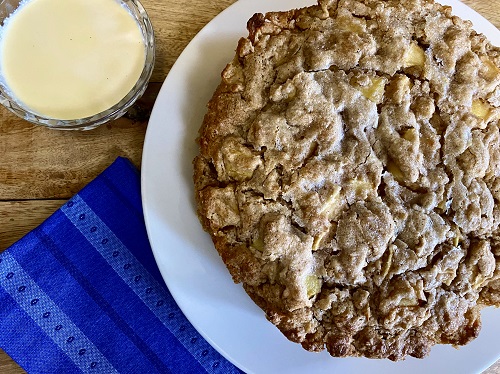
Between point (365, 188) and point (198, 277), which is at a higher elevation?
point (365, 188)

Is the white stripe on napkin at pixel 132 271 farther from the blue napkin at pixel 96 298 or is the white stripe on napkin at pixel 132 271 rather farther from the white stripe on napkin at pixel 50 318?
the white stripe on napkin at pixel 50 318

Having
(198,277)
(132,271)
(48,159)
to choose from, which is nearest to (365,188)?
(198,277)

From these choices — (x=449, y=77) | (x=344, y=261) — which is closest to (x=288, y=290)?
(x=344, y=261)

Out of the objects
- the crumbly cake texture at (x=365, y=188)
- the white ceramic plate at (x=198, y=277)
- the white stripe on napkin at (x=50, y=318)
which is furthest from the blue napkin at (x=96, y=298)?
the crumbly cake texture at (x=365, y=188)

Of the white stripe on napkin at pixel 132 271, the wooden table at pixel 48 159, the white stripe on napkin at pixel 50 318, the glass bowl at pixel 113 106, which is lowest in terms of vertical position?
the white stripe on napkin at pixel 50 318

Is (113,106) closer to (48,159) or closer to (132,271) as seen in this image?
(48,159)

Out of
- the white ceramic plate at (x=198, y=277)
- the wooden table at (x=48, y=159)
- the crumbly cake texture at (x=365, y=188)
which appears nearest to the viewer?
the crumbly cake texture at (x=365, y=188)
